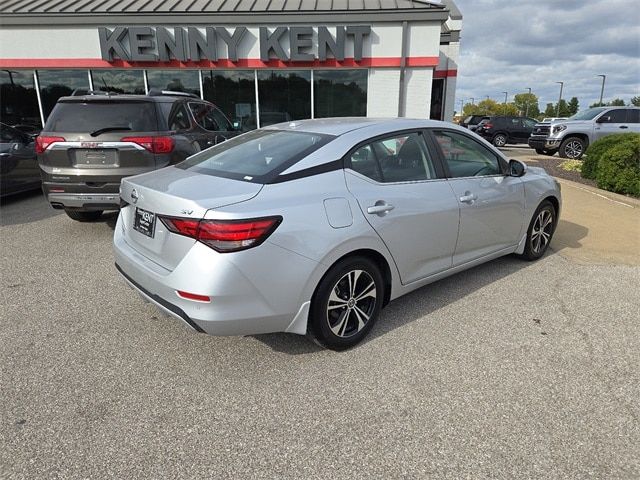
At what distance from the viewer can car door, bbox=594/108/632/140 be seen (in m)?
14.5

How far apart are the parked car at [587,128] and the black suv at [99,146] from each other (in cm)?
1431

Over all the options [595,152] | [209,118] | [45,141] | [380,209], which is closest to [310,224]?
[380,209]

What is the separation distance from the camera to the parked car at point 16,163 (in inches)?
289

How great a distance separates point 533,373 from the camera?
2834 mm

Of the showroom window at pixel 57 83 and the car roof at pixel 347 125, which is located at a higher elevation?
the showroom window at pixel 57 83

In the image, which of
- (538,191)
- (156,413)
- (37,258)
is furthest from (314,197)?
(37,258)

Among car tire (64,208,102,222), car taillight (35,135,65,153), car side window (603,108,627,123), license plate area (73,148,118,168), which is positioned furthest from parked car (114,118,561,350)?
car side window (603,108,627,123)

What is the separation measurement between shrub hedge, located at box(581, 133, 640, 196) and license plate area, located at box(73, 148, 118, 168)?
9.01m

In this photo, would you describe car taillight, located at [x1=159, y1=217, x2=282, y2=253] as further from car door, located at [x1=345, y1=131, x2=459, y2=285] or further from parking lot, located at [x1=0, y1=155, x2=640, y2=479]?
parking lot, located at [x1=0, y1=155, x2=640, y2=479]

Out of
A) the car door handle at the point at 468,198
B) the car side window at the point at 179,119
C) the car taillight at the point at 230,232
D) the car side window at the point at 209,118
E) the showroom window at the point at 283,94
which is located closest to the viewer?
the car taillight at the point at 230,232

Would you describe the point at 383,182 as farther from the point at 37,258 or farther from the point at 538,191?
the point at 37,258

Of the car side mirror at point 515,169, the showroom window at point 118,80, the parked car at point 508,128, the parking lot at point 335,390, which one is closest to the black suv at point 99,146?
the parking lot at point 335,390

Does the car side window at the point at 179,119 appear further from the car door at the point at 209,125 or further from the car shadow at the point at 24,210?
the car shadow at the point at 24,210

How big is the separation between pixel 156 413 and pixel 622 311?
3.82 metres
